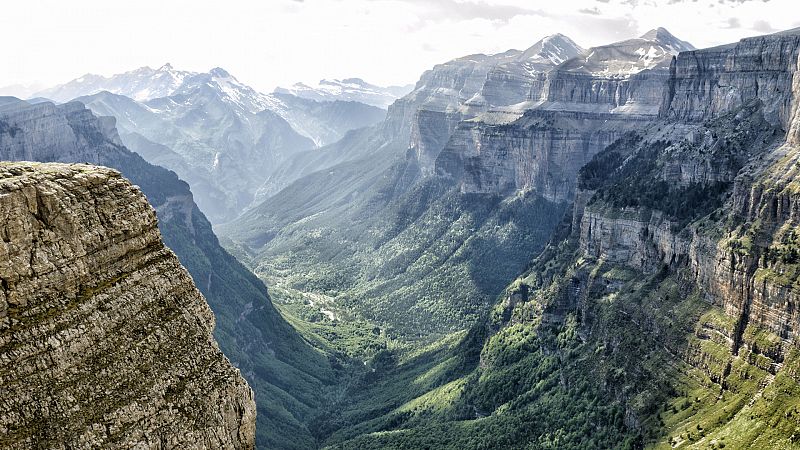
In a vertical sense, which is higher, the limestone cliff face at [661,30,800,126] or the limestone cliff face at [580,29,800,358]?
the limestone cliff face at [661,30,800,126]

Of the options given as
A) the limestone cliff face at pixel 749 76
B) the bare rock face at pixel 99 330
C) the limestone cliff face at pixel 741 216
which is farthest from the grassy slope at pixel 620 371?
the bare rock face at pixel 99 330

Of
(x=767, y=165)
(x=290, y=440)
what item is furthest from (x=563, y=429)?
(x=290, y=440)

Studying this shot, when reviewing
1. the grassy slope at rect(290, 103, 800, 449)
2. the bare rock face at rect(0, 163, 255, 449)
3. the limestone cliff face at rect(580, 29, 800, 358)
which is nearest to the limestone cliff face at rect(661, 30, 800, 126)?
the limestone cliff face at rect(580, 29, 800, 358)

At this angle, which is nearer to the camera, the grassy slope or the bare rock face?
the bare rock face

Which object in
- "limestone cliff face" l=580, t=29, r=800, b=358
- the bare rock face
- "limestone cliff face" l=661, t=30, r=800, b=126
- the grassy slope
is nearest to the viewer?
the bare rock face

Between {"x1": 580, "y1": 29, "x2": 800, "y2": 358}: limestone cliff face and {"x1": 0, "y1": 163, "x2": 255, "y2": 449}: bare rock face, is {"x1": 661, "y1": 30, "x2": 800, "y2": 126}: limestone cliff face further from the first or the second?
{"x1": 0, "y1": 163, "x2": 255, "y2": 449}: bare rock face

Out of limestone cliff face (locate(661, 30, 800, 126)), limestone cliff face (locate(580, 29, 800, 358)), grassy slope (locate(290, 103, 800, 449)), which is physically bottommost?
grassy slope (locate(290, 103, 800, 449))

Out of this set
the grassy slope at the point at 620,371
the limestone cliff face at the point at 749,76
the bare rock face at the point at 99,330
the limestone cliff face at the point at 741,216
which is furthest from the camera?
the limestone cliff face at the point at 749,76

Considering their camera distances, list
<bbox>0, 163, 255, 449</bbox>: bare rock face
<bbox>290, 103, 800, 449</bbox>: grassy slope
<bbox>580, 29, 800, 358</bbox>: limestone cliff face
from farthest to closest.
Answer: <bbox>580, 29, 800, 358</bbox>: limestone cliff face, <bbox>290, 103, 800, 449</bbox>: grassy slope, <bbox>0, 163, 255, 449</bbox>: bare rock face

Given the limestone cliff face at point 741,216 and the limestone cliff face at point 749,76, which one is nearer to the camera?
the limestone cliff face at point 741,216

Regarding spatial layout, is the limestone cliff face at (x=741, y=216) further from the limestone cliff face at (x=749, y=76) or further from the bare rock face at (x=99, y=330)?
the bare rock face at (x=99, y=330)
